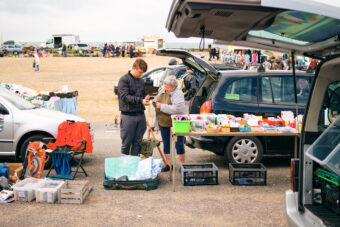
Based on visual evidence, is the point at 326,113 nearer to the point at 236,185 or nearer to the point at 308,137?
the point at 308,137

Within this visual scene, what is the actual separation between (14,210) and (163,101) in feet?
9.73

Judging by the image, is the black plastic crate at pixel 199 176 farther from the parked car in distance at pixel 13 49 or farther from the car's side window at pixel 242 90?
the parked car in distance at pixel 13 49

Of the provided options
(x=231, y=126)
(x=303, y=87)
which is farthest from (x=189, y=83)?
(x=231, y=126)

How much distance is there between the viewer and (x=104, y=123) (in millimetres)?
13578

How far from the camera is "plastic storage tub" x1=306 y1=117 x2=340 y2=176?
2977 millimetres

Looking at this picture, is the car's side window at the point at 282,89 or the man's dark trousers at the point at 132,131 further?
the car's side window at the point at 282,89

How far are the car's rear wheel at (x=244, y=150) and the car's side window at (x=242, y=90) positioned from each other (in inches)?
30.0

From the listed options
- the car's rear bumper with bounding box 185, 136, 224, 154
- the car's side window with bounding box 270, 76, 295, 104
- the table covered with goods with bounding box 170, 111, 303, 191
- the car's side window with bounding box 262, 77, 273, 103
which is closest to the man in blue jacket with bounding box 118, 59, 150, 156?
the table covered with goods with bounding box 170, 111, 303, 191

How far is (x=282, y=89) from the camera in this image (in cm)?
775

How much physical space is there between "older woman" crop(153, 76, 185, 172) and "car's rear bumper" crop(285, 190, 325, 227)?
131 inches

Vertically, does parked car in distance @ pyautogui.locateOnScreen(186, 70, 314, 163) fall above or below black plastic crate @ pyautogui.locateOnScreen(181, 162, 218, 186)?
above

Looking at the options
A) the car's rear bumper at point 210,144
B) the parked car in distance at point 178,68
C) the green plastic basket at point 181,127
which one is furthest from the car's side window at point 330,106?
the parked car in distance at point 178,68

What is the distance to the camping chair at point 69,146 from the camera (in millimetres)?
6715

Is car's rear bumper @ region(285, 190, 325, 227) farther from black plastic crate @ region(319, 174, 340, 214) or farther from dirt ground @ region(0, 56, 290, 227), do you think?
dirt ground @ region(0, 56, 290, 227)
